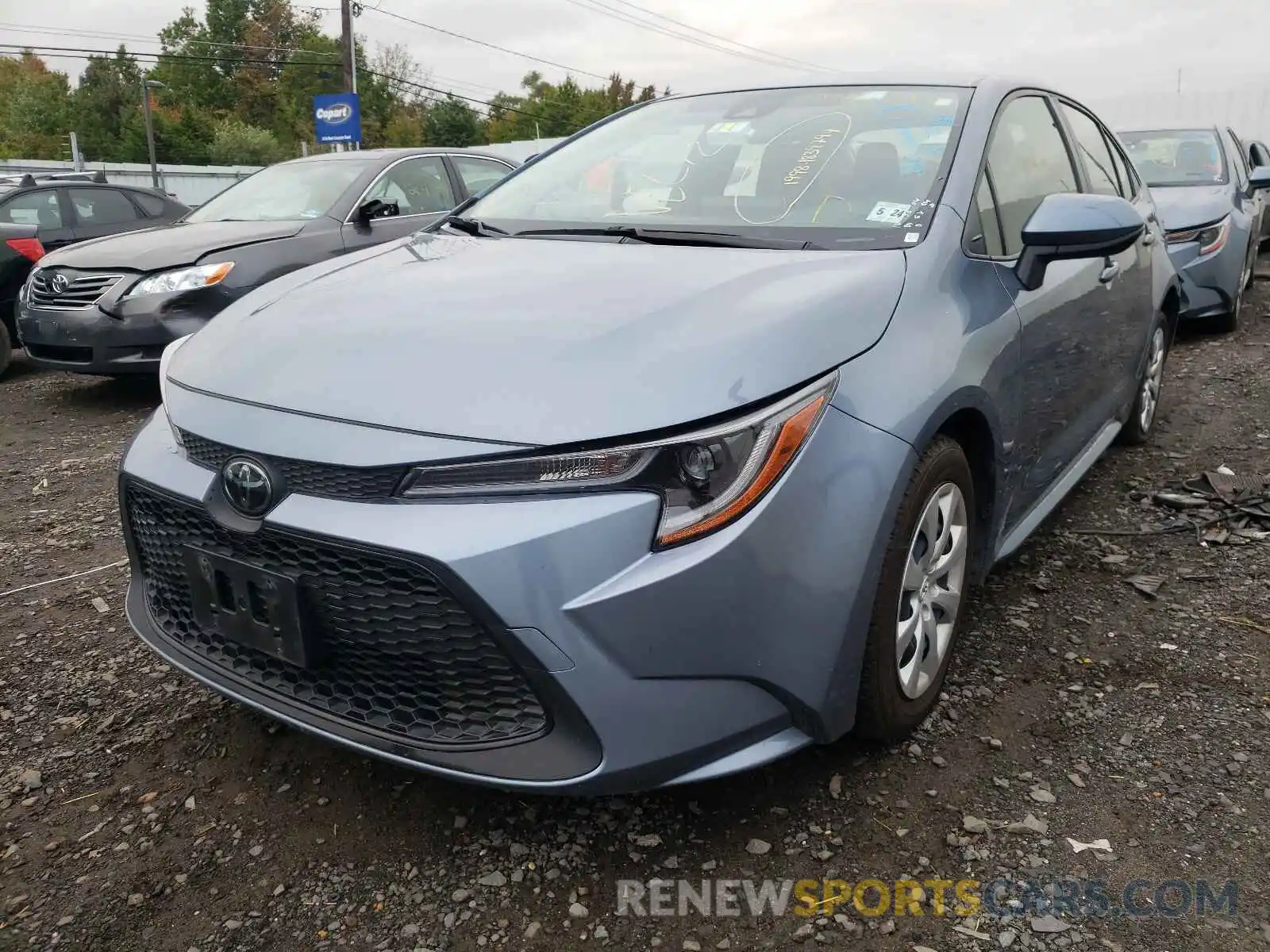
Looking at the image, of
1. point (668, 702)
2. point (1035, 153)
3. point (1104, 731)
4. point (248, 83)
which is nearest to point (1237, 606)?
point (1104, 731)

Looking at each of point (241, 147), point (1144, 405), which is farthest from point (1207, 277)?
point (241, 147)

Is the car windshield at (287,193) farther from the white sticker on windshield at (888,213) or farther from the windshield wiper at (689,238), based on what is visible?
the white sticker on windshield at (888,213)

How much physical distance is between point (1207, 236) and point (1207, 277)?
0.28 meters

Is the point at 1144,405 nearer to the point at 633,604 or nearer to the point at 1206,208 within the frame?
the point at 1206,208

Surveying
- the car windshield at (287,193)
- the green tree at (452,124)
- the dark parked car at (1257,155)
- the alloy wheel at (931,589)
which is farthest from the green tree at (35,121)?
the alloy wheel at (931,589)

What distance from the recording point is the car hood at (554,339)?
1.68 metres

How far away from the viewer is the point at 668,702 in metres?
1.67

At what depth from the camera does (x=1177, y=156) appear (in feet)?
24.5

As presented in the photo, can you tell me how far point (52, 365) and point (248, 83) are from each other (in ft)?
211

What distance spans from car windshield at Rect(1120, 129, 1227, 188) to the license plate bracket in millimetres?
7197

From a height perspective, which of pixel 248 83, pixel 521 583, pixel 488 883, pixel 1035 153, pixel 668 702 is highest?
pixel 248 83

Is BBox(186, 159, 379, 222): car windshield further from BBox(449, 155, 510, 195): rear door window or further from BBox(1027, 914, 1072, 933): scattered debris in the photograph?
BBox(1027, 914, 1072, 933): scattered debris

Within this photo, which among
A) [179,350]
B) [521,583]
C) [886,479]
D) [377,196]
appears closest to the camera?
[521,583]

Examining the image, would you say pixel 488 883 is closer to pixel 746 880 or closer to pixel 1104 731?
pixel 746 880
